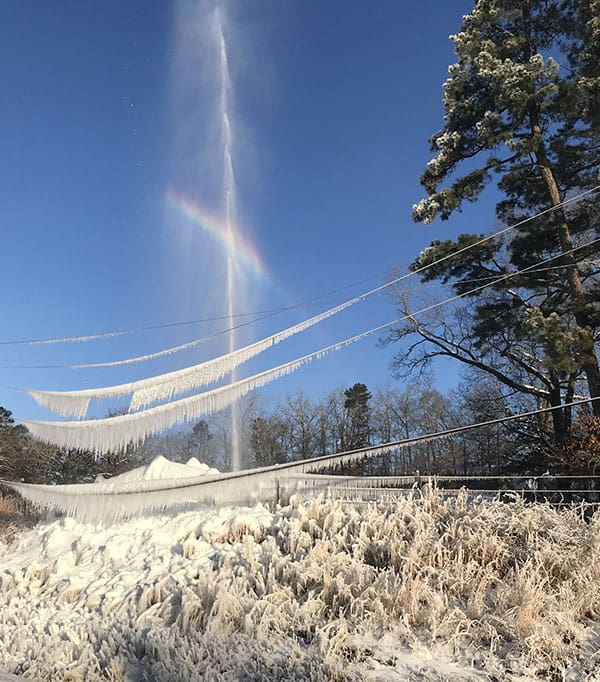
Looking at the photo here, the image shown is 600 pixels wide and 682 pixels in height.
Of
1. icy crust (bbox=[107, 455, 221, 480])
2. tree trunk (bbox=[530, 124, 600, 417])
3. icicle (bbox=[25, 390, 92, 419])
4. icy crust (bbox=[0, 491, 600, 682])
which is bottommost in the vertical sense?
icy crust (bbox=[0, 491, 600, 682])

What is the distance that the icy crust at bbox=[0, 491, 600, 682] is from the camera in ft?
14.4

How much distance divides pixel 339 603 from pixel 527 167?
14.7 meters

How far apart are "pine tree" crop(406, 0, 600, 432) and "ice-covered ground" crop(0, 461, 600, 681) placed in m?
7.82

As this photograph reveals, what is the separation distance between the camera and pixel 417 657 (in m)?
4.45

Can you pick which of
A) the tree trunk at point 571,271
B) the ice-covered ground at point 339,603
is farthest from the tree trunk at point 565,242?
the ice-covered ground at point 339,603

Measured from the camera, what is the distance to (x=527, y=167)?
15.9 meters

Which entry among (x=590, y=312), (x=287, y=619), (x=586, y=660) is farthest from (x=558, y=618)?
(x=590, y=312)

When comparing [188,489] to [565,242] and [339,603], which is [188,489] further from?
[565,242]

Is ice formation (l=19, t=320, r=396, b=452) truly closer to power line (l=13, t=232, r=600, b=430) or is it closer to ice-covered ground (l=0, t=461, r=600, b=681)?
power line (l=13, t=232, r=600, b=430)

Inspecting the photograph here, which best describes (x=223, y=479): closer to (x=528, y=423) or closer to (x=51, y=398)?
(x=51, y=398)

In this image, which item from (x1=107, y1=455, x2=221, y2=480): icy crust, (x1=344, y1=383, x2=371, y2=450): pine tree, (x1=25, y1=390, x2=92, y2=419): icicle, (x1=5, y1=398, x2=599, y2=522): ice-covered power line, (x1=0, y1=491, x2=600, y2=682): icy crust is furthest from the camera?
(x1=344, y1=383, x2=371, y2=450): pine tree

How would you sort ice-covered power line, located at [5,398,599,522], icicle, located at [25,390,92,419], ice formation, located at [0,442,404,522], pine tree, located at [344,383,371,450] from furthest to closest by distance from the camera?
1. pine tree, located at [344,383,371,450]
2. icicle, located at [25,390,92,419]
3. ice formation, located at [0,442,404,522]
4. ice-covered power line, located at [5,398,599,522]

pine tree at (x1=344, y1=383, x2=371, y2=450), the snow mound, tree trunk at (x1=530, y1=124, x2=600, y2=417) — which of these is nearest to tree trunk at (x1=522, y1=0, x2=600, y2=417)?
tree trunk at (x1=530, y1=124, x2=600, y2=417)

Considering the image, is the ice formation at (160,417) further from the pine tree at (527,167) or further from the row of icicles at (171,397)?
the pine tree at (527,167)
